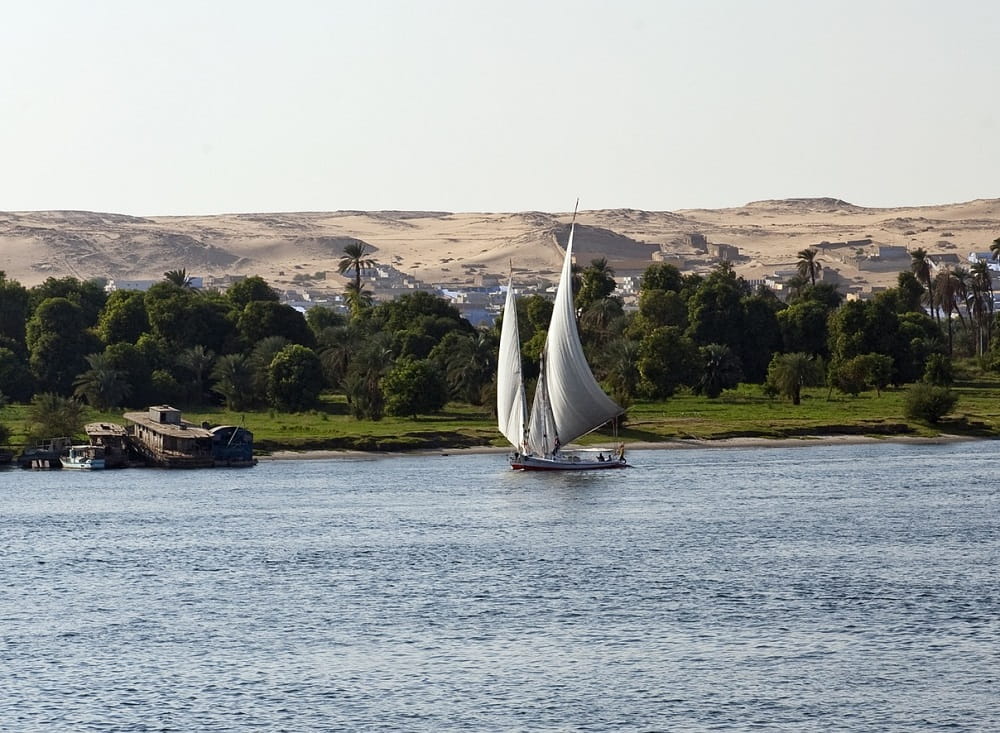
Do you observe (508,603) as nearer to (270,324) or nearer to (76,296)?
(270,324)

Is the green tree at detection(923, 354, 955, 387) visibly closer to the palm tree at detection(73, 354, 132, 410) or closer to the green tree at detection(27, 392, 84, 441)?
the palm tree at detection(73, 354, 132, 410)

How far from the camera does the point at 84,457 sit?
352 feet

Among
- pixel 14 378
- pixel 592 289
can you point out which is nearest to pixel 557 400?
pixel 14 378

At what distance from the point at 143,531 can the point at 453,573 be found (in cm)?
1848

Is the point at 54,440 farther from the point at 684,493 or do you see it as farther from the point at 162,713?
the point at 162,713

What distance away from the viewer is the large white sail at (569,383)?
333ft

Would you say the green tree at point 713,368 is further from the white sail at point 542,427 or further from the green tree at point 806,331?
the white sail at point 542,427

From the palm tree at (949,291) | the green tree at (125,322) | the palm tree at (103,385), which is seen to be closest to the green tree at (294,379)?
the palm tree at (103,385)

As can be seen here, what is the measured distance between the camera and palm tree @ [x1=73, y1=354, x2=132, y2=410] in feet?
401

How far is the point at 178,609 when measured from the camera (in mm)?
58625

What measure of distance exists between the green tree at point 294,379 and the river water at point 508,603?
→ 24.5 meters

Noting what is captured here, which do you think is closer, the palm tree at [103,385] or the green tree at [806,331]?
the palm tree at [103,385]

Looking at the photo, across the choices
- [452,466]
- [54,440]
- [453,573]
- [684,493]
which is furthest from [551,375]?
[453,573]

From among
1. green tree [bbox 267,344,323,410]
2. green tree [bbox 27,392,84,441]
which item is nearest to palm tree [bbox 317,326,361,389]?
green tree [bbox 267,344,323,410]
